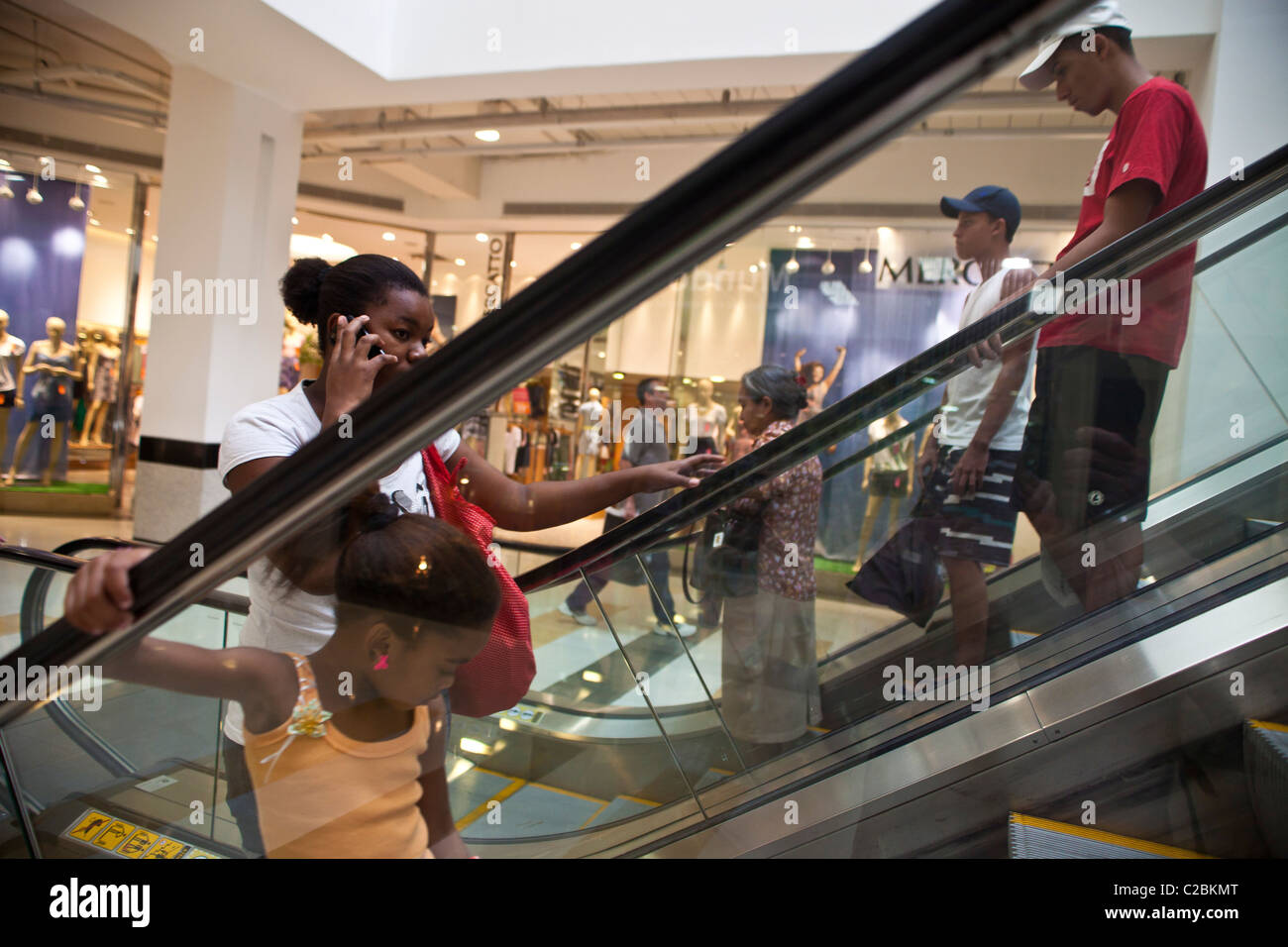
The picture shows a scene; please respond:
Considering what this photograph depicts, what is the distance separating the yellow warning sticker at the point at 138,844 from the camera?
1.20 m

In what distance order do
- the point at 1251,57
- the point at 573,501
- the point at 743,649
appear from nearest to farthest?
the point at 573,501
the point at 743,649
the point at 1251,57

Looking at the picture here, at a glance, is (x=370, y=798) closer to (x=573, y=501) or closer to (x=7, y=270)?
(x=573, y=501)

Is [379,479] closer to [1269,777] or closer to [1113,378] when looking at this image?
[1269,777]

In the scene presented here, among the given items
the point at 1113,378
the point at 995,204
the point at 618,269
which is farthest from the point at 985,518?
the point at 618,269

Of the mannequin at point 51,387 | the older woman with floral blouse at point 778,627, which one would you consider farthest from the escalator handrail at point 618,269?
the mannequin at point 51,387

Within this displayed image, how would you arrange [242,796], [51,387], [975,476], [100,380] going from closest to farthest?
[242,796], [975,476], [51,387], [100,380]

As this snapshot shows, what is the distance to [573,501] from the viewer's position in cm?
163

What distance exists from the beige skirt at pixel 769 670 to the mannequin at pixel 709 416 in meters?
5.72

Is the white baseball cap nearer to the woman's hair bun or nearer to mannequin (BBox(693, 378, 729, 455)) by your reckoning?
the woman's hair bun

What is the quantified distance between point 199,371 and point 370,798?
611cm

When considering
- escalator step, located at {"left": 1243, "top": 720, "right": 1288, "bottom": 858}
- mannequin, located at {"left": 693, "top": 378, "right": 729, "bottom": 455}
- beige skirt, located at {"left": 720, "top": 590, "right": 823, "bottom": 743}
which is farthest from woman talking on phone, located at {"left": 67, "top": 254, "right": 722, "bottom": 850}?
mannequin, located at {"left": 693, "top": 378, "right": 729, "bottom": 455}

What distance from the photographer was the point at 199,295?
20.4 ft

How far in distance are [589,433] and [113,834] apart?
7.74 m
